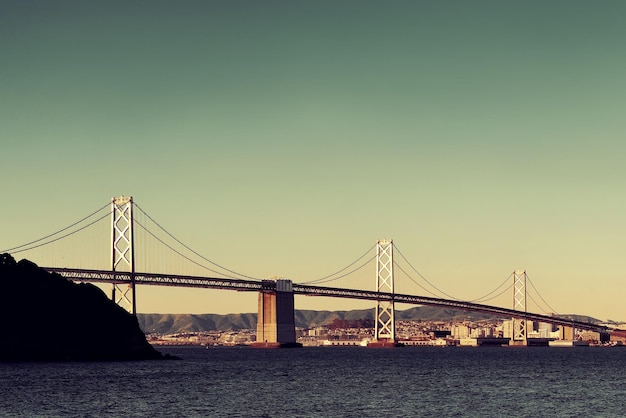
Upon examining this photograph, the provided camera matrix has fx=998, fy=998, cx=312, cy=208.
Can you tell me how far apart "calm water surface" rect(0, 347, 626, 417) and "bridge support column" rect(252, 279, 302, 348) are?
213 feet

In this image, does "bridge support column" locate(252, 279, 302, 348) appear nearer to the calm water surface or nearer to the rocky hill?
the rocky hill

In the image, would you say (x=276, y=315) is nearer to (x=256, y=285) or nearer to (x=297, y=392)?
(x=256, y=285)

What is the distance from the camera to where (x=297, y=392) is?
64750 millimetres

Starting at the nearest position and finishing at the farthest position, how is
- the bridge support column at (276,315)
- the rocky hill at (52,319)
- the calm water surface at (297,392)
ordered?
the calm water surface at (297,392) < the rocky hill at (52,319) < the bridge support column at (276,315)

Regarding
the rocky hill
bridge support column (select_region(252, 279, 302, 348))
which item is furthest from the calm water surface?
bridge support column (select_region(252, 279, 302, 348))

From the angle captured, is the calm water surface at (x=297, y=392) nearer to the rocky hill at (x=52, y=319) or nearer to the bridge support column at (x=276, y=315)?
the rocky hill at (x=52, y=319)

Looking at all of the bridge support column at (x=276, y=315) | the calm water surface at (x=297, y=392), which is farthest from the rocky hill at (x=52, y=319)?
the bridge support column at (x=276, y=315)

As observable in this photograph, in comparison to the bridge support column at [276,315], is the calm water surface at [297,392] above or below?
below

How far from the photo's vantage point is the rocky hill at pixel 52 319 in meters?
90.6

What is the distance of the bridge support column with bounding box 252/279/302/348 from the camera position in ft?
511

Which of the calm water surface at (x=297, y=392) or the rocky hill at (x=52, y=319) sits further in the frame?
the rocky hill at (x=52, y=319)

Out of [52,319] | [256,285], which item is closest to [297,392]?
[52,319]

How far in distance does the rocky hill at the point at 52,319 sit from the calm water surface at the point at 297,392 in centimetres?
388

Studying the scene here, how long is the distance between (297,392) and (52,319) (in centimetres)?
3617
